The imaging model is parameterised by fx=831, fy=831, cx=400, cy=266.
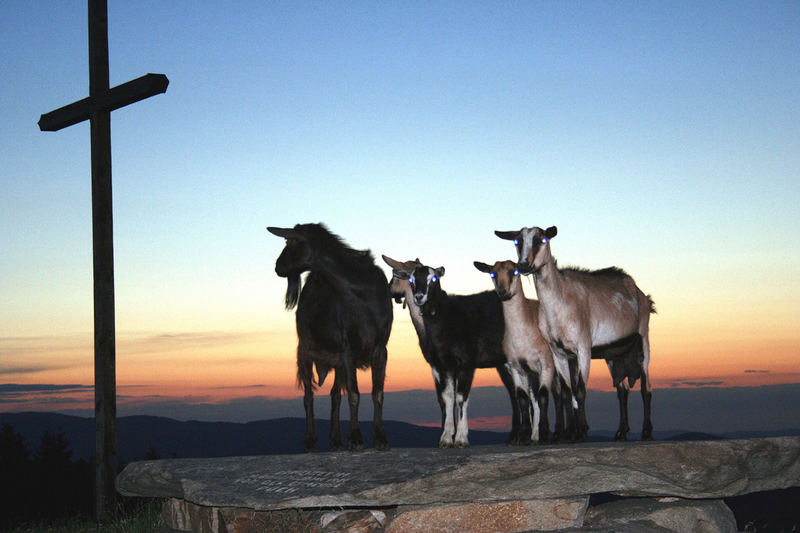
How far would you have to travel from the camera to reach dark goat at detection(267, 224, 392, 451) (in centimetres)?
947

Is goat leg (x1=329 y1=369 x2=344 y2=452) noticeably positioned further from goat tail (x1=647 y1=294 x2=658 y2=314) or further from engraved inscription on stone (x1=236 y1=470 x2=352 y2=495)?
goat tail (x1=647 y1=294 x2=658 y2=314)

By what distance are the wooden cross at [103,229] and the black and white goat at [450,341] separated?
357 centimetres

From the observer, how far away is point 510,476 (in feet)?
26.5

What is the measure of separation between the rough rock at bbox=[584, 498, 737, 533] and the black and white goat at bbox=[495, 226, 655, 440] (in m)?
0.93

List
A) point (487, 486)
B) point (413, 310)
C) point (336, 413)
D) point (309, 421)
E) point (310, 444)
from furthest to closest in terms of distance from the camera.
→ 1. point (413, 310)
2. point (336, 413)
3. point (309, 421)
4. point (310, 444)
5. point (487, 486)

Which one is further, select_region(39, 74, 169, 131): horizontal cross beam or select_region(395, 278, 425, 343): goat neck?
select_region(395, 278, 425, 343): goat neck

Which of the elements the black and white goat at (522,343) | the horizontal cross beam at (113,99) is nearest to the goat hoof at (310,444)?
the black and white goat at (522,343)

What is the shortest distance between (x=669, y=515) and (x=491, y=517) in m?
2.07

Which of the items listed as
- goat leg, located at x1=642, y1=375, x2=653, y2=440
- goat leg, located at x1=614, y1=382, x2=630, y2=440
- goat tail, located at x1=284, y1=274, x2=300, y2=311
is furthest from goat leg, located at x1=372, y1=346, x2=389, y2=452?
goat leg, located at x1=642, y1=375, x2=653, y2=440

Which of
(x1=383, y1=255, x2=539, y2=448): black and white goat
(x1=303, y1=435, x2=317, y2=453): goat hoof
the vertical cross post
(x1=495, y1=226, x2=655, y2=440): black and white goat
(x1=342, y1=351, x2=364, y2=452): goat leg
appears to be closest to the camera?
(x1=342, y1=351, x2=364, y2=452): goat leg

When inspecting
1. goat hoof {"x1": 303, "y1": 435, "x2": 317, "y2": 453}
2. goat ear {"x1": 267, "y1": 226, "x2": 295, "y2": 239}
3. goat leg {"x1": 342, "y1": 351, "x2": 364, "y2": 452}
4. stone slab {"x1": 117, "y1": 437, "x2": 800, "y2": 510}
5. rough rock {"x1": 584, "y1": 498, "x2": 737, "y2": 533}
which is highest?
goat ear {"x1": 267, "y1": 226, "x2": 295, "y2": 239}

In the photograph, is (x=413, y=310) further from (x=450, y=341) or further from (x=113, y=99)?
(x=113, y=99)

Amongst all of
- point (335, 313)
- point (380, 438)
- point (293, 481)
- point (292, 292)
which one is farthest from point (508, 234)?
point (293, 481)

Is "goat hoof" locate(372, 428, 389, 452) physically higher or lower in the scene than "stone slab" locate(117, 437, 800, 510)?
higher
